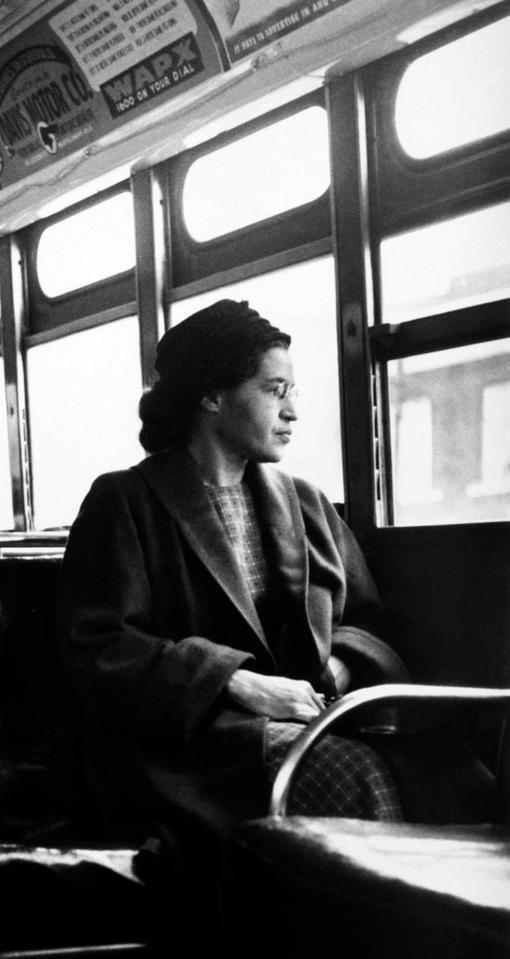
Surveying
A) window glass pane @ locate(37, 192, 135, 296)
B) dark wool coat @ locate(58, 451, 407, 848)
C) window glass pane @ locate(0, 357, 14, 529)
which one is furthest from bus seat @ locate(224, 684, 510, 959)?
window glass pane @ locate(0, 357, 14, 529)

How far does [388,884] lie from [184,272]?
107 inches


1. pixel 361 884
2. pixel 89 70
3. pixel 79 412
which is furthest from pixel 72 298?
pixel 361 884

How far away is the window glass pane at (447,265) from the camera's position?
2693 mm

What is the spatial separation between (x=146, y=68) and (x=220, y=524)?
1.85 metres

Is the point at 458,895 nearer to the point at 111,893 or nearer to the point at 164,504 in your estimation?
the point at 111,893

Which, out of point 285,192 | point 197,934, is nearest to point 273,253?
point 285,192

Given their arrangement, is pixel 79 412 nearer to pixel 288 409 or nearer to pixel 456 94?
pixel 288 409

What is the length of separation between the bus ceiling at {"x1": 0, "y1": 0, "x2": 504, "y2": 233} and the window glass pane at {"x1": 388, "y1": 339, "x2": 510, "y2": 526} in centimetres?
84

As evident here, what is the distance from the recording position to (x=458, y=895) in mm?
1280

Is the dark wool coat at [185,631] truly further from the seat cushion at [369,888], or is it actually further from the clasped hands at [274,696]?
the seat cushion at [369,888]

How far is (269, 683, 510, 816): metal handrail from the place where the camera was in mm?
1678

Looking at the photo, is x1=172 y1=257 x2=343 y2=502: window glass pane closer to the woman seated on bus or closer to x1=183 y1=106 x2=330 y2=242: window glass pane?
x1=183 y1=106 x2=330 y2=242: window glass pane

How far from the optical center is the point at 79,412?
14.4 feet

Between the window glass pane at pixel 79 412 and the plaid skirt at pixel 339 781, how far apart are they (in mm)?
2088
